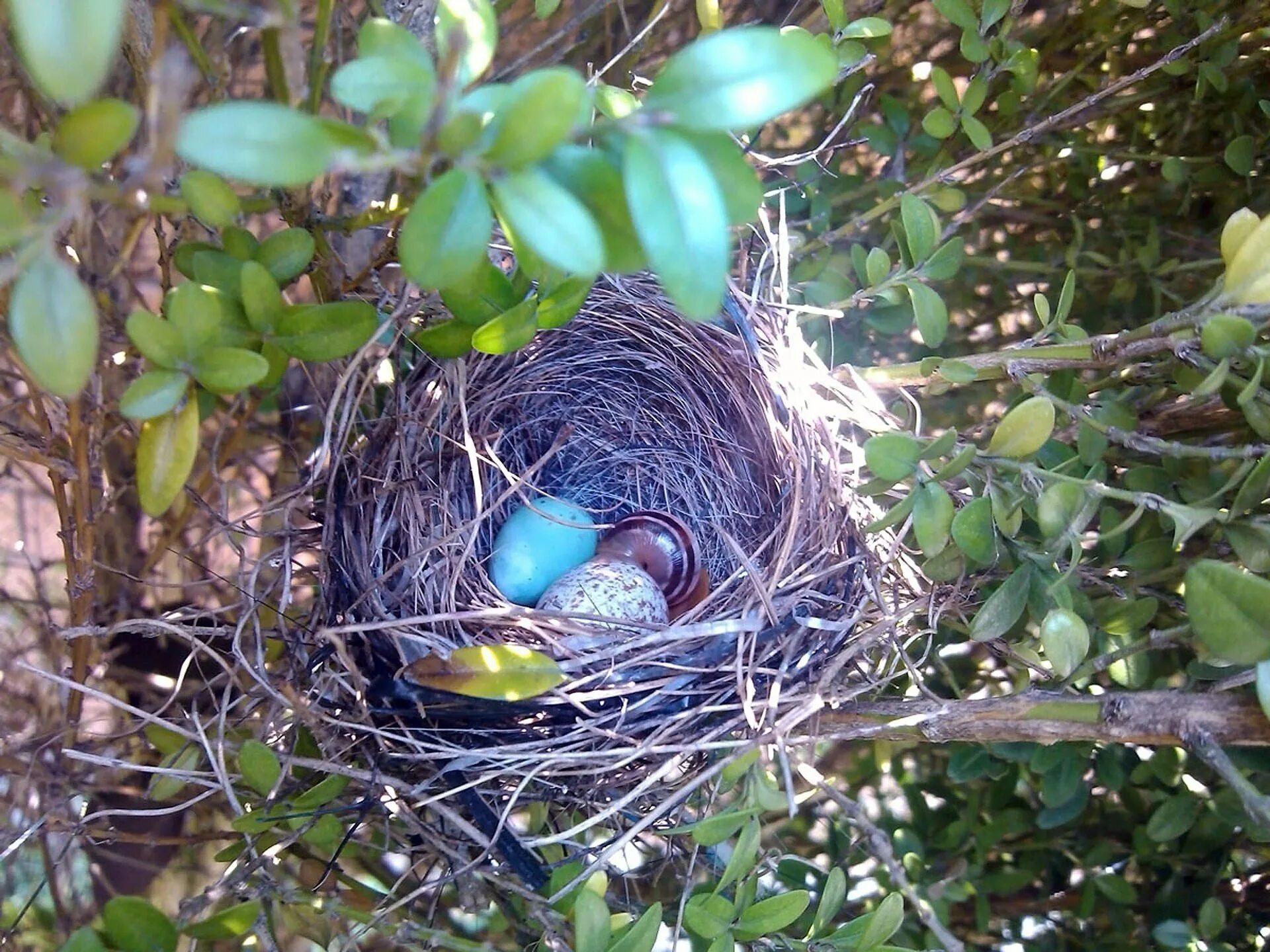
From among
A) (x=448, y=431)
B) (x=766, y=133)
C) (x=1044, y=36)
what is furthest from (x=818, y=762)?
(x=1044, y=36)

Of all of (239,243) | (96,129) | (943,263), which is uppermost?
(96,129)

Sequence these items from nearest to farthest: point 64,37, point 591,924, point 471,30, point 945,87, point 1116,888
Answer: point 64,37
point 471,30
point 591,924
point 945,87
point 1116,888

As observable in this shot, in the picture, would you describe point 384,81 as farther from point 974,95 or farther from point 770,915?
point 974,95

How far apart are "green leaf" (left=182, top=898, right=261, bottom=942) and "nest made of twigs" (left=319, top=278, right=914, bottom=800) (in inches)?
5.5

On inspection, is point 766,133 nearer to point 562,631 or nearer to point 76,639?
point 562,631

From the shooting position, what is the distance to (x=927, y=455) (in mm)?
678

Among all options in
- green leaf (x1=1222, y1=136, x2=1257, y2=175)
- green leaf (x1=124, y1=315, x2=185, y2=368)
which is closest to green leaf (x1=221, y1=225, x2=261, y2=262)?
green leaf (x1=124, y1=315, x2=185, y2=368)

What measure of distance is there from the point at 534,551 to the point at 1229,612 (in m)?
0.68

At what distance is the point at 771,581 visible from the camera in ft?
2.82

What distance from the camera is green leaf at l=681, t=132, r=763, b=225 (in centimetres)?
43

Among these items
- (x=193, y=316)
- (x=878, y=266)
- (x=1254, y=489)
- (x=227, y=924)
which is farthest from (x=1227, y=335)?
(x=227, y=924)

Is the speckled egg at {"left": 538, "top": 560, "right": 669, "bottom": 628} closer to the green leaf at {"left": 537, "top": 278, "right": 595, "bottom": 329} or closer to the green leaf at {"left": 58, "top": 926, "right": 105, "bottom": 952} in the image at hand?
the green leaf at {"left": 537, "top": 278, "right": 595, "bottom": 329}

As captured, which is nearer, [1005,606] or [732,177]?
[732,177]

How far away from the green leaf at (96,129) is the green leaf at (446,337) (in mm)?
345
